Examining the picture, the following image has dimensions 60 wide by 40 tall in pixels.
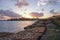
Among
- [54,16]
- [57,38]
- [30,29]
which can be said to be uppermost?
[54,16]

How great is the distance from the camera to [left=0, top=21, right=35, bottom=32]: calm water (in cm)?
242

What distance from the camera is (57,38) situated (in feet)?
7.78

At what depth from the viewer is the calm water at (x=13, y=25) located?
242cm

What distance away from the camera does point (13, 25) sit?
2.43m

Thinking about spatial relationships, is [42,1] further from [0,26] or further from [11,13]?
[0,26]

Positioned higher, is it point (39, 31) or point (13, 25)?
point (13, 25)

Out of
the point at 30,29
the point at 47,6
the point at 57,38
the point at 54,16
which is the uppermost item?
the point at 47,6

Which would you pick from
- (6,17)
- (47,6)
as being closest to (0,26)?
(6,17)

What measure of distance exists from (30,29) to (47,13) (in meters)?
0.38

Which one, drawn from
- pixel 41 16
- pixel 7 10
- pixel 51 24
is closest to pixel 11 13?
pixel 7 10

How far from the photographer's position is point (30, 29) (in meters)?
2.43

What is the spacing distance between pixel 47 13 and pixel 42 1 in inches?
8.6

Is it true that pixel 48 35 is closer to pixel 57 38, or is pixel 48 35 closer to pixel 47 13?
pixel 57 38

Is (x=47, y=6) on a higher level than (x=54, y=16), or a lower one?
higher
